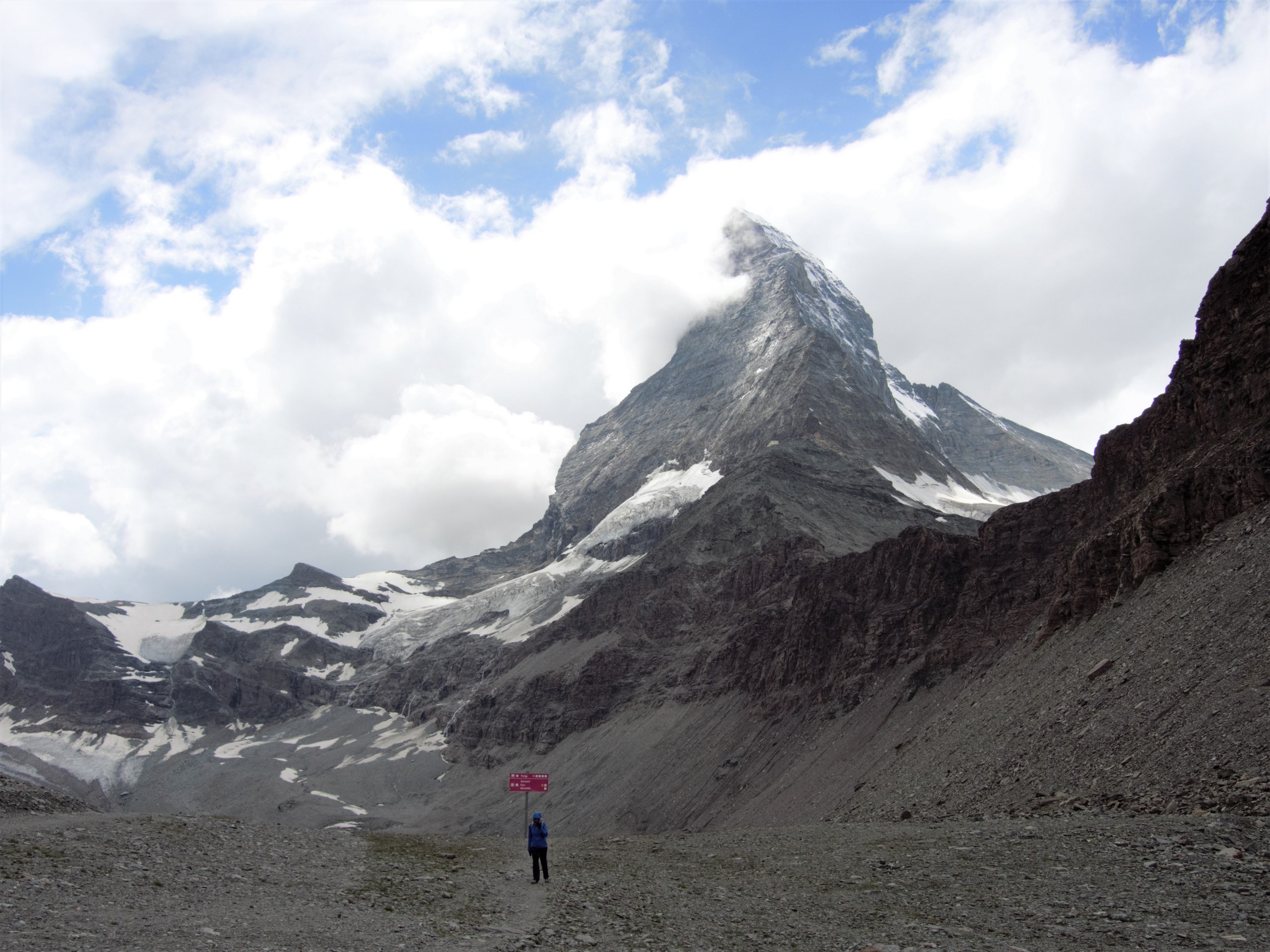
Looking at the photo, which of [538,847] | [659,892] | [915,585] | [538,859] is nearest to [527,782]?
[538,859]

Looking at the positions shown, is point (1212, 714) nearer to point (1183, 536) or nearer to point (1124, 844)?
point (1124, 844)

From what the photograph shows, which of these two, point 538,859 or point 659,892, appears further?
point 538,859

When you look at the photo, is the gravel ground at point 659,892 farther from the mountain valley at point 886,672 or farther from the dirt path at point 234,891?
the mountain valley at point 886,672

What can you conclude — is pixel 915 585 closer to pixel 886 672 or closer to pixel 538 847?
pixel 886 672

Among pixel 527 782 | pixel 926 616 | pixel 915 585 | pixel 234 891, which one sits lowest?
pixel 527 782

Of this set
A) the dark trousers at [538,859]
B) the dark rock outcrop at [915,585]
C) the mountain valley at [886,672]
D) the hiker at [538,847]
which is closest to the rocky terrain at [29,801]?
the hiker at [538,847]

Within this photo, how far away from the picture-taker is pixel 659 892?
23.6 meters

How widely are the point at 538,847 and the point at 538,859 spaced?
48 centimetres

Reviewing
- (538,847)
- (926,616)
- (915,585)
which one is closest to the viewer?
(538,847)

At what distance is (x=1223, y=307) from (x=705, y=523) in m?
120

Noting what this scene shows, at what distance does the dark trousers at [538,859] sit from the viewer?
25.7 metres

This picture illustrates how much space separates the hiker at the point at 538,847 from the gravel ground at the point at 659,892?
40 centimetres

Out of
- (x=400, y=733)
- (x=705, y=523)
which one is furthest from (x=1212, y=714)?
(x=400, y=733)

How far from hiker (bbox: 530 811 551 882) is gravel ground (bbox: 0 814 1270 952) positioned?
40 centimetres
